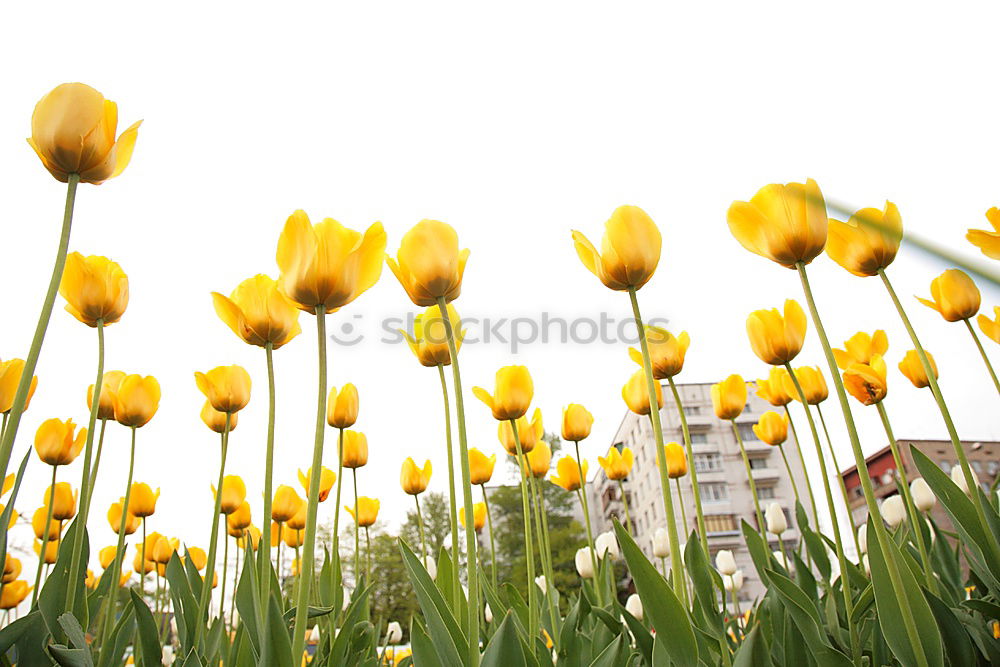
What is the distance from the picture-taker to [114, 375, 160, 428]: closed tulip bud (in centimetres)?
165

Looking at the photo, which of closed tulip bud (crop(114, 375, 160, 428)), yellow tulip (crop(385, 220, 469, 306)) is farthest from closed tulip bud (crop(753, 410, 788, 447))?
closed tulip bud (crop(114, 375, 160, 428))

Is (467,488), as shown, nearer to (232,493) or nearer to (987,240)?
(987,240)

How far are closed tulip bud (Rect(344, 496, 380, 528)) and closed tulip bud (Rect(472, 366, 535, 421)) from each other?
0.83 meters

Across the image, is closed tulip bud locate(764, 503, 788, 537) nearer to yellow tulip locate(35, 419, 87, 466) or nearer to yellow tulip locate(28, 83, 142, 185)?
yellow tulip locate(35, 419, 87, 466)

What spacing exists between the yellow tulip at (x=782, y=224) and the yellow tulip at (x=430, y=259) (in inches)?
22.5

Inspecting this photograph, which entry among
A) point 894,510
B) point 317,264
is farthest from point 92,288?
point 894,510

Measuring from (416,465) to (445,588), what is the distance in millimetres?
1102

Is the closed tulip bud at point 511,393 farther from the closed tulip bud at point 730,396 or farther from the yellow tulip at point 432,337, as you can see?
the closed tulip bud at point 730,396

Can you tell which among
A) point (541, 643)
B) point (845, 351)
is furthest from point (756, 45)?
point (845, 351)

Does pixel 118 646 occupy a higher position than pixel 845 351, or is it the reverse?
pixel 845 351

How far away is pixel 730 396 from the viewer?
92.0 inches

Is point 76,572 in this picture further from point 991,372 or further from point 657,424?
point 991,372

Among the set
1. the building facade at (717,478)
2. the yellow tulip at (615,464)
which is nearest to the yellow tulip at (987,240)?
the yellow tulip at (615,464)

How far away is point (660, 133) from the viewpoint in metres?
0.73
